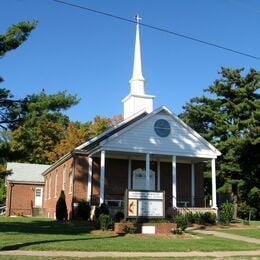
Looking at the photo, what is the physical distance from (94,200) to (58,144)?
33.5 m

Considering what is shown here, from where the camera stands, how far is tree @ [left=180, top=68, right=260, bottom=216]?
128ft

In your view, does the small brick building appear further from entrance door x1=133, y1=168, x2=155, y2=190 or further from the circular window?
the circular window

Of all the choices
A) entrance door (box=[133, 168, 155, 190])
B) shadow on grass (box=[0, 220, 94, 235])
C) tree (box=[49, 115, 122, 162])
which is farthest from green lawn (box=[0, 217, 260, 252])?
tree (box=[49, 115, 122, 162])

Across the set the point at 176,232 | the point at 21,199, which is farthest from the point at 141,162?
the point at 21,199

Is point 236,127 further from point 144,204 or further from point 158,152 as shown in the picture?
point 144,204

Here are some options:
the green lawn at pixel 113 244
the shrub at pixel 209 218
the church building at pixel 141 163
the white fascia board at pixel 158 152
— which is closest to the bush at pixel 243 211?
the church building at pixel 141 163

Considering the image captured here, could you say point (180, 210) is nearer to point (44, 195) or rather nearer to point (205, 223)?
point (205, 223)

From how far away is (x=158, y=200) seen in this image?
75.3 feet

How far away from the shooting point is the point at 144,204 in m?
22.6

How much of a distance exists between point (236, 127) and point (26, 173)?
23.5m

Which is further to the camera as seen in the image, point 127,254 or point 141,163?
point 141,163

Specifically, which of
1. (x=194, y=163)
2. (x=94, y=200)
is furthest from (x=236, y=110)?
(x=94, y=200)

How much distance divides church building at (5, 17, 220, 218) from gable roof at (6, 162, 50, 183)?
12.0m

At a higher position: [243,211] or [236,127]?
[236,127]
